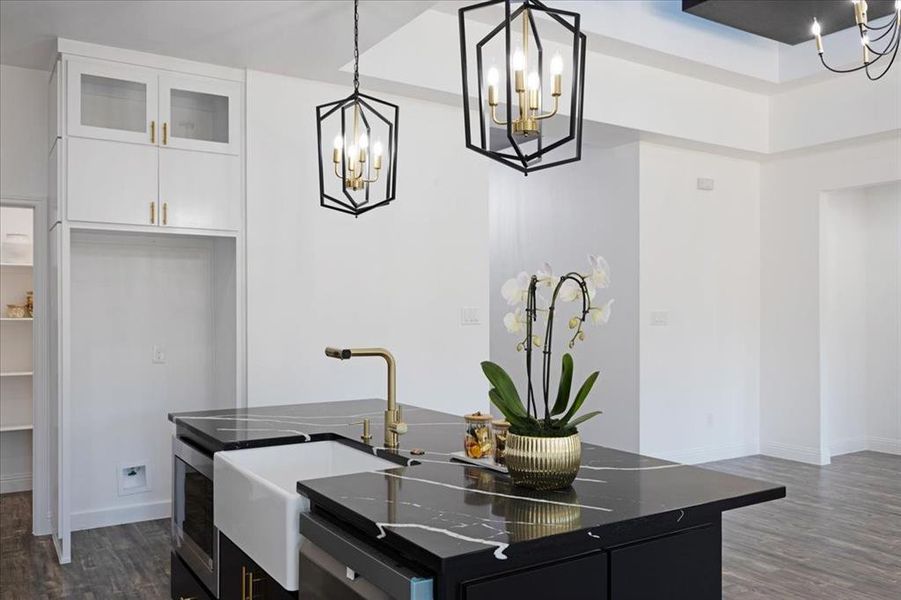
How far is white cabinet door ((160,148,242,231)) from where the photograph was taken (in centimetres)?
420

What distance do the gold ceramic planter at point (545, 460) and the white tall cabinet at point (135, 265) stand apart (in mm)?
2969

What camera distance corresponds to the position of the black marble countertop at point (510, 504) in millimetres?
1431

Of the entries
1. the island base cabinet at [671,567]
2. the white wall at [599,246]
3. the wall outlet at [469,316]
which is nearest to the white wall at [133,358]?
the wall outlet at [469,316]

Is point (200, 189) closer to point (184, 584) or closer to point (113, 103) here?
point (113, 103)

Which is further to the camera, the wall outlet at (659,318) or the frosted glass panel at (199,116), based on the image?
the wall outlet at (659,318)

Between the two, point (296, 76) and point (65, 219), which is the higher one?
point (296, 76)

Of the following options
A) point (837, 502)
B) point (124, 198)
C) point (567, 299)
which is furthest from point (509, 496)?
point (837, 502)

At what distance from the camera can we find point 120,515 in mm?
4496

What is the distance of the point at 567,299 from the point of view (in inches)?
72.8

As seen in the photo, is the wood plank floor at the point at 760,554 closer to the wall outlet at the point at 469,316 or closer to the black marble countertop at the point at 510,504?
the black marble countertop at the point at 510,504

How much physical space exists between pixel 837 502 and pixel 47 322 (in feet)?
16.7

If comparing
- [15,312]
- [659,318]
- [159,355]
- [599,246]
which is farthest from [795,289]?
[15,312]

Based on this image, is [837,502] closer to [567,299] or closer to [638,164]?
[638,164]

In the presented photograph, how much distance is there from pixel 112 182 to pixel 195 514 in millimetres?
2087
